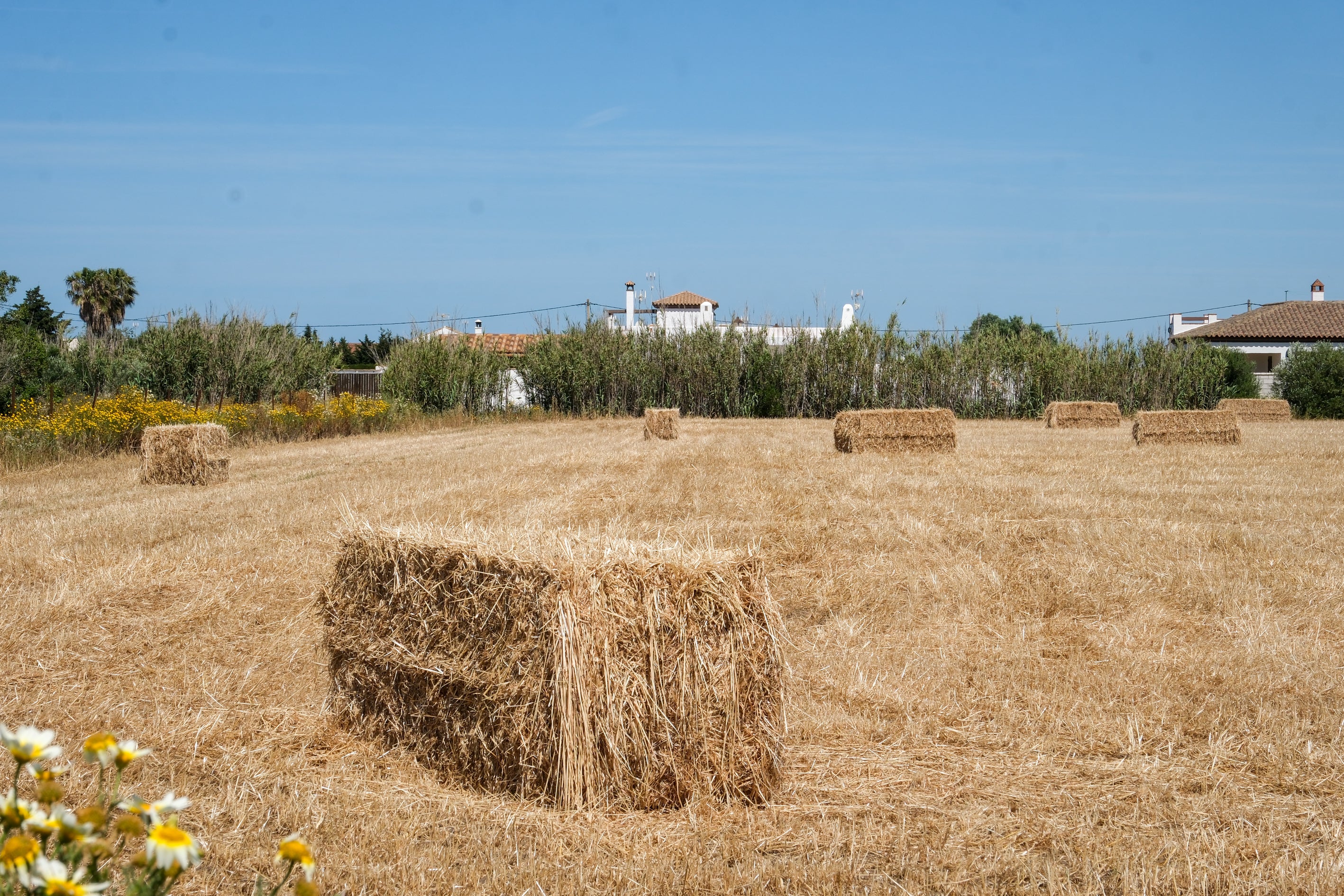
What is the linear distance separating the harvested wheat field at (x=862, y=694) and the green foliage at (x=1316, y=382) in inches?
1026

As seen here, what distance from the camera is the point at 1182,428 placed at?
1939 cm

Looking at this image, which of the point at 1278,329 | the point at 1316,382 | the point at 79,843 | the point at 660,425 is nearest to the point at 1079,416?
the point at 660,425

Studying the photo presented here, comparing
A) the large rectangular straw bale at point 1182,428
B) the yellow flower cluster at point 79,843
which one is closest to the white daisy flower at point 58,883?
the yellow flower cluster at point 79,843

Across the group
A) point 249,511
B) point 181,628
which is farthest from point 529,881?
point 249,511

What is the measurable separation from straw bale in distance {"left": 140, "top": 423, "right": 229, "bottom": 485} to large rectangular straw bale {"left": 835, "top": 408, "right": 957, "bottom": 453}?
988cm

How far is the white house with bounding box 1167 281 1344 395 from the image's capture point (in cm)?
4906

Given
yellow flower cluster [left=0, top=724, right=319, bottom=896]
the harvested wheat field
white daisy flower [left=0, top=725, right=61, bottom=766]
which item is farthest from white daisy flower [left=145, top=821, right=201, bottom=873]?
the harvested wheat field

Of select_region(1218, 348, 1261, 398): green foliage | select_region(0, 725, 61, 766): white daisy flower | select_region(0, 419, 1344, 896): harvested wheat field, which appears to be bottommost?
select_region(0, 419, 1344, 896): harvested wheat field

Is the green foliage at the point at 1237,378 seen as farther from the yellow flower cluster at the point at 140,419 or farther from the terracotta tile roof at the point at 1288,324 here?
the yellow flower cluster at the point at 140,419

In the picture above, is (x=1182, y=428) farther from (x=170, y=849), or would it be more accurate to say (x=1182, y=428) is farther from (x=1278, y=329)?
(x=1278, y=329)

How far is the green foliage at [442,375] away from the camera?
31594 mm

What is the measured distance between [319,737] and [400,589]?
812 mm

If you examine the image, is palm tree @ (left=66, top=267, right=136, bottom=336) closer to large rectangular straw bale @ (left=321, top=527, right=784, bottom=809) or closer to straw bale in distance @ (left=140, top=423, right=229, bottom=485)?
straw bale in distance @ (left=140, top=423, right=229, bottom=485)

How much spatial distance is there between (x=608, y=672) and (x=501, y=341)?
4555 cm
